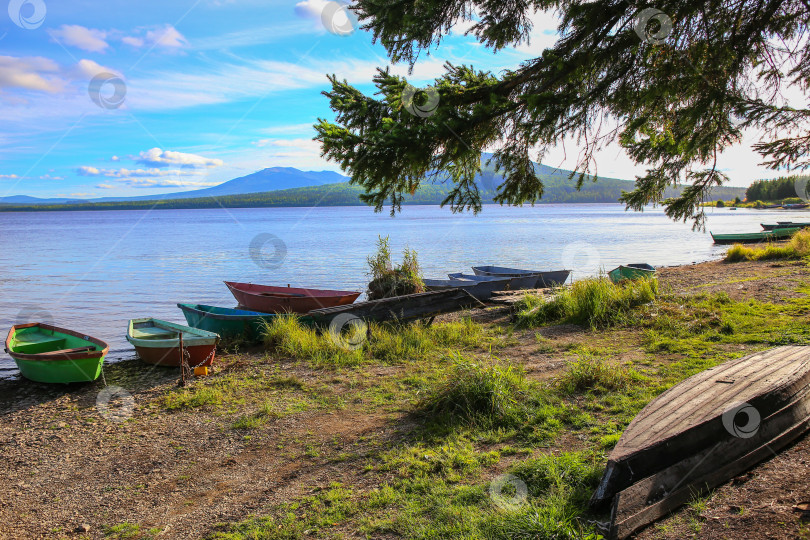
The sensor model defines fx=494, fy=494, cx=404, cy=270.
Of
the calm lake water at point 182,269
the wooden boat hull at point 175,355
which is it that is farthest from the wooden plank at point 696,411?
the calm lake water at point 182,269

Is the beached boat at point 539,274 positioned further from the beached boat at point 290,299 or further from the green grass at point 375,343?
the green grass at point 375,343

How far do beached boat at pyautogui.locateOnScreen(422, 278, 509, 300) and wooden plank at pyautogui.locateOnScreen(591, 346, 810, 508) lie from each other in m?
10.9

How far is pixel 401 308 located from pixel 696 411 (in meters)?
8.31

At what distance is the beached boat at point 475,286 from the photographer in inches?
640

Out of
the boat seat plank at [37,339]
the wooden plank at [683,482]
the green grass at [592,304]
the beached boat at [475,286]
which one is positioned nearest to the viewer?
the wooden plank at [683,482]

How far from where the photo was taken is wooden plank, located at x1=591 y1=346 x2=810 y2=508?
3.63 meters

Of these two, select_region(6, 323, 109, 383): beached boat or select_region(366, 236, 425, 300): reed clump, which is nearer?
select_region(6, 323, 109, 383): beached boat

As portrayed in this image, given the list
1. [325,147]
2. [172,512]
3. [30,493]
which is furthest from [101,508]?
[325,147]

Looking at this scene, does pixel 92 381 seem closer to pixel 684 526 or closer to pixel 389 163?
pixel 389 163

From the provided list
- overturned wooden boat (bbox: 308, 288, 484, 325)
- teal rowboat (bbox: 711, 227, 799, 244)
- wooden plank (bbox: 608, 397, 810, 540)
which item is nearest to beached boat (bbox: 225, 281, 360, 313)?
overturned wooden boat (bbox: 308, 288, 484, 325)

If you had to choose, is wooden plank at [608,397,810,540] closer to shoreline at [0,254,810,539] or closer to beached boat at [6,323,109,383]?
shoreline at [0,254,810,539]

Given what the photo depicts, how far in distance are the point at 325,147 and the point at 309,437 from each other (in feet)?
11.9

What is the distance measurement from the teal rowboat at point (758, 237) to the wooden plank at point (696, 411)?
31.1 meters

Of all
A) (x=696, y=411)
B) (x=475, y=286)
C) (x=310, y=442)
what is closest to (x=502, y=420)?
(x=696, y=411)
